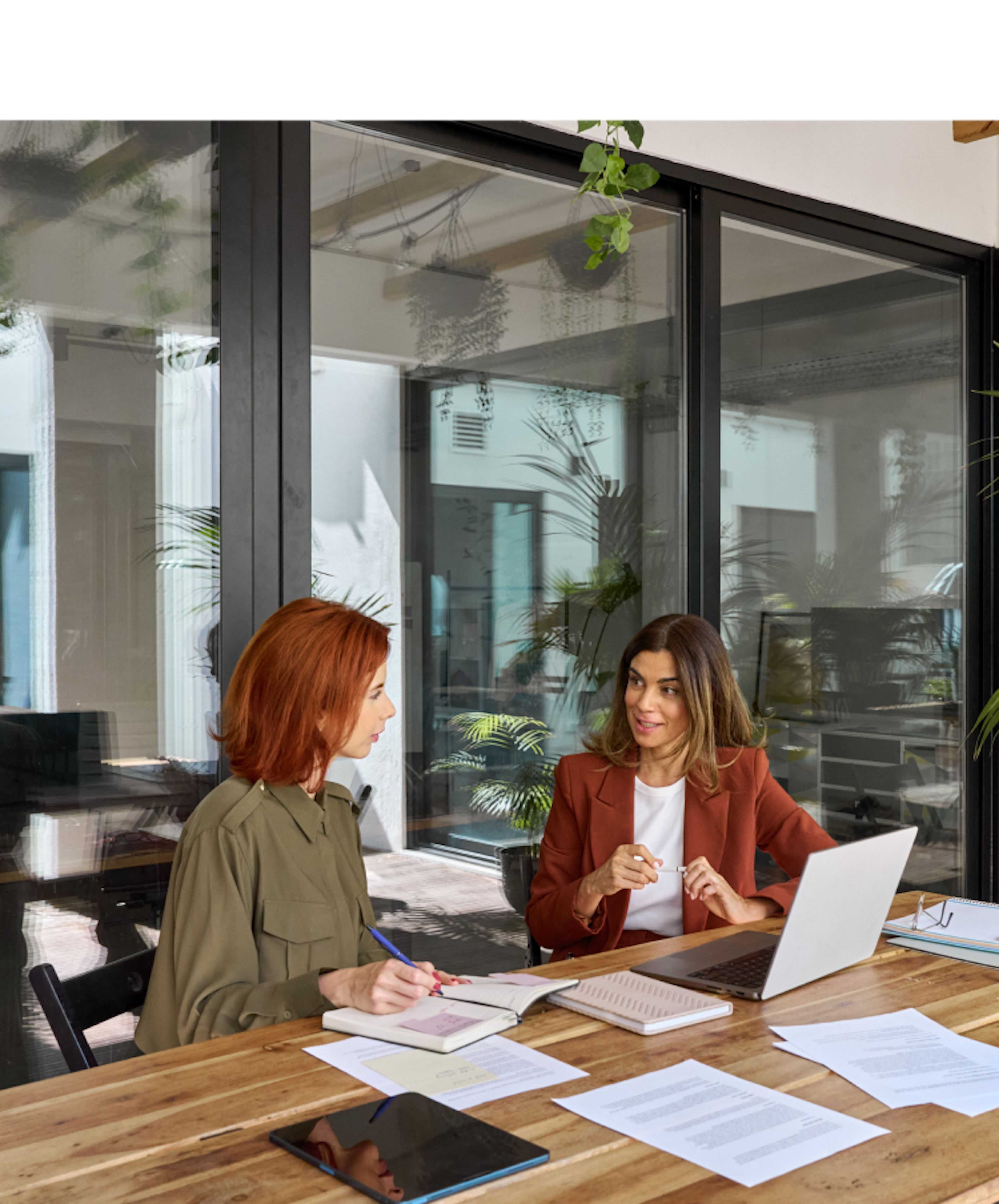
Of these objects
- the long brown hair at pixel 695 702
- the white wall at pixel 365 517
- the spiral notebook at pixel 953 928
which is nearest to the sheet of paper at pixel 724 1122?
the spiral notebook at pixel 953 928

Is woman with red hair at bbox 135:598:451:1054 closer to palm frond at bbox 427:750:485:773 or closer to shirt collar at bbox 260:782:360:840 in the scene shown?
shirt collar at bbox 260:782:360:840

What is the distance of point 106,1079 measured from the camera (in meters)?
1.50

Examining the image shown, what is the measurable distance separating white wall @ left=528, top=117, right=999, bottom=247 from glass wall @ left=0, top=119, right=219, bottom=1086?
119 cm

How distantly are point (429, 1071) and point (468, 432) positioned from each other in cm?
195

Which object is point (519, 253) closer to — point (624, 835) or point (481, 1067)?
point (624, 835)

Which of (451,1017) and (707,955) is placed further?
(707,955)

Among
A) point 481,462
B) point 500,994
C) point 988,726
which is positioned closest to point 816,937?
point 500,994

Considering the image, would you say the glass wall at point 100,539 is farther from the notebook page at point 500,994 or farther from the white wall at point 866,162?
the white wall at point 866,162

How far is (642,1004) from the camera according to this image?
1.79m

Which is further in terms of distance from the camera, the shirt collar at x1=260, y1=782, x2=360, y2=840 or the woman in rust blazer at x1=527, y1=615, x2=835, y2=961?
the woman in rust blazer at x1=527, y1=615, x2=835, y2=961

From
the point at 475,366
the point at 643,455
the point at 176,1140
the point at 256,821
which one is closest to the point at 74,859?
the point at 256,821

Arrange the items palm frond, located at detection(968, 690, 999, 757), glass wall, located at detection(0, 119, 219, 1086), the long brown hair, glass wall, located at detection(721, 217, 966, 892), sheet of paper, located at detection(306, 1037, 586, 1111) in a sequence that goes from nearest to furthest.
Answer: sheet of paper, located at detection(306, 1037, 586, 1111), glass wall, located at detection(0, 119, 219, 1086), the long brown hair, glass wall, located at detection(721, 217, 966, 892), palm frond, located at detection(968, 690, 999, 757)

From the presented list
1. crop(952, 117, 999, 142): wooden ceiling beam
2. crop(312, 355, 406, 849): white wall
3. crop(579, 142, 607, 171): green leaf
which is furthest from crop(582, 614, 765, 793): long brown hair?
crop(952, 117, 999, 142): wooden ceiling beam

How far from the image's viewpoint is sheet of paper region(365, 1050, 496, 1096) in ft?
4.85
